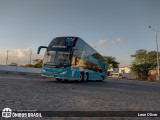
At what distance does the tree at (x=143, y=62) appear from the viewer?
85250mm

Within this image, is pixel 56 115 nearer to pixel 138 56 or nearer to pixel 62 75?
pixel 62 75

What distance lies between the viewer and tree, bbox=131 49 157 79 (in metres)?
85.2

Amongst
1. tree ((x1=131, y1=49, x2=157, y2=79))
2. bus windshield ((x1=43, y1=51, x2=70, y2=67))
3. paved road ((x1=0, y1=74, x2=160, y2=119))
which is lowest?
paved road ((x1=0, y1=74, x2=160, y2=119))

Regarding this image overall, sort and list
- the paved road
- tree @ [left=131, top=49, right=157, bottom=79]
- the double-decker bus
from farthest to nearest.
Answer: tree @ [left=131, top=49, right=157, bottom=79] → the double-decker bus → the paved road

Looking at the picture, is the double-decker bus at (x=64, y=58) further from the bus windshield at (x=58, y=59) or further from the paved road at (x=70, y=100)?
the paved road at (x=70, y=100)

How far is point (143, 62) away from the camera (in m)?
90.1

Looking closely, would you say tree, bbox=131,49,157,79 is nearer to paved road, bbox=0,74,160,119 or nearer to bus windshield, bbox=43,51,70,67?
bus windshield, bbox=43,51,70,67

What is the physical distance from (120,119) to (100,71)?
914 inches

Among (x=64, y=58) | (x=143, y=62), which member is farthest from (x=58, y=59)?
(x=143, y=62)

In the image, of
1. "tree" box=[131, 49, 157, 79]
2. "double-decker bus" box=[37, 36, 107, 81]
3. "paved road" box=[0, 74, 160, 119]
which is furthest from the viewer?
"tree" box=[131, 49, 157, 79]

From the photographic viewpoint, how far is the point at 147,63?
86.4m

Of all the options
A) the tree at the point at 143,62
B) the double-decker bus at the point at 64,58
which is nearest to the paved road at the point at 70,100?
the double-decker bus at the point at 64,58

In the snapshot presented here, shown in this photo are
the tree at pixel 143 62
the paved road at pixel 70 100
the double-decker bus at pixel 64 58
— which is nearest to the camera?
the paved road at pixel 70 100

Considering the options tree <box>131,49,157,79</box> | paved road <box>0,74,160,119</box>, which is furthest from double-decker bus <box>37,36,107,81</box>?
tree <box>131,49,157,79</box>
